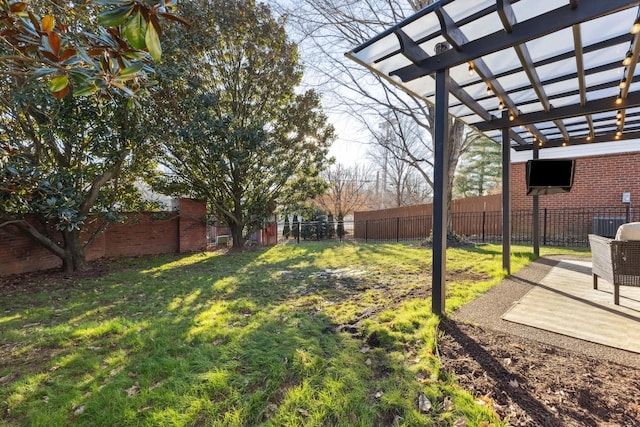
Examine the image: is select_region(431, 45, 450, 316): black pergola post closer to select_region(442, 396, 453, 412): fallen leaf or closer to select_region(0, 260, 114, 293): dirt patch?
select_region(442, 396, 453, 412): fallen leaf

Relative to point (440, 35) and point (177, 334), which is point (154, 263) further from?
point (440, 35)

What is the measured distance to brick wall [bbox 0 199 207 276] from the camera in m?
5.30

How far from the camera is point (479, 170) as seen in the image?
55.4ft

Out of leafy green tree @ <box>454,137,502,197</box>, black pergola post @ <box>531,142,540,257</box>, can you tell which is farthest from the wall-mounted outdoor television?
leafy green tree @ <box>454,137,502,197</box>

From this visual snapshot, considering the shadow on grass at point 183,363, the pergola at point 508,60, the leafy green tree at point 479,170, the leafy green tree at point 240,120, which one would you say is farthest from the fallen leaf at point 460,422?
the leafy green tree at point 479,170

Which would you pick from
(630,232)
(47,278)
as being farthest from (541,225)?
(47,278)

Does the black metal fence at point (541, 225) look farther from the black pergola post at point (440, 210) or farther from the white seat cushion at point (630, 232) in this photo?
the black pergola post at point (440, 210)

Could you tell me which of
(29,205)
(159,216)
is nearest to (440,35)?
(29,205)

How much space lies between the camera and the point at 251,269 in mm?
5926

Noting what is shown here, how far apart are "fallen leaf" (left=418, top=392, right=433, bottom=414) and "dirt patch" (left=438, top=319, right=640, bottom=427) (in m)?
0.29

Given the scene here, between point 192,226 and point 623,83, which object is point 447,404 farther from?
point 192,226

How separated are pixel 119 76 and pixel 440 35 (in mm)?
2800

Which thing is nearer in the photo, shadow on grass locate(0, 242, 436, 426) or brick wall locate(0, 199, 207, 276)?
shadow on grass locate(0, 242, 436, 426)

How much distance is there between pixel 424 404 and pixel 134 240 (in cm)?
799
